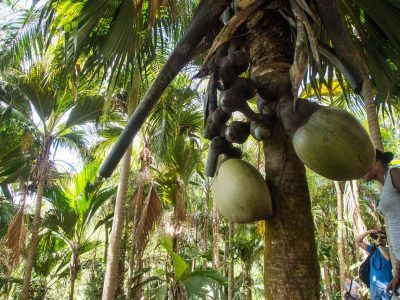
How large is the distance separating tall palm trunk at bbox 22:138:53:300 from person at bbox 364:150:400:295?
18.7ft

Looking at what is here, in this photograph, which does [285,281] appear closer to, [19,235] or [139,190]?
[139,190]

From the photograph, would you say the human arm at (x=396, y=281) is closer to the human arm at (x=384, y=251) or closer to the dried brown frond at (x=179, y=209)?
the human arm at (x=384, y=251)

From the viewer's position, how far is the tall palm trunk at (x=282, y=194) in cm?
116

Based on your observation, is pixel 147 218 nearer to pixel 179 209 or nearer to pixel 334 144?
pixel 179 209

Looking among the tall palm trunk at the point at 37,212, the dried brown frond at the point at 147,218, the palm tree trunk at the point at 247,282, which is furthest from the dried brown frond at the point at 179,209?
the palm tree trunk at the point at 247,282

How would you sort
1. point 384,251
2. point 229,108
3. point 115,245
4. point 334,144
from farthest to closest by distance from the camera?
1. point 115,245
2. point 384,251
3. point 229,108
4. point 334,144

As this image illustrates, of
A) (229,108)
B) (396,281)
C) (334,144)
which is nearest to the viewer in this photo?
(334,144)

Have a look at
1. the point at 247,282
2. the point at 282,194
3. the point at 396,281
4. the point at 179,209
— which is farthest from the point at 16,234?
the point at 247,282

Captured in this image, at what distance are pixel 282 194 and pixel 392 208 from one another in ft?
4.18

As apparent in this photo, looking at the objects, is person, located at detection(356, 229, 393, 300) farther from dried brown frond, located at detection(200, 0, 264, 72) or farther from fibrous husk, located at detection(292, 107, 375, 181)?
dried brown frond, located at detection(200, 0, 264, 72)

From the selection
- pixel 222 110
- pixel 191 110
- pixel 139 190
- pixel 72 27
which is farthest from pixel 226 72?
pixel 191 110

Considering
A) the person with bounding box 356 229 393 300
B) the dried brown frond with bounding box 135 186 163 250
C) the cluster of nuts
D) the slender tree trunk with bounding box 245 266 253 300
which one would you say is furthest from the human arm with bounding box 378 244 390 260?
the slender tree trunk with bounding box 245 266 253 300

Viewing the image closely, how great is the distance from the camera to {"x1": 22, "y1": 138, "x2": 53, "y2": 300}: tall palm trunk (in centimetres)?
631

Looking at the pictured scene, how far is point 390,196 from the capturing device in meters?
2.19
